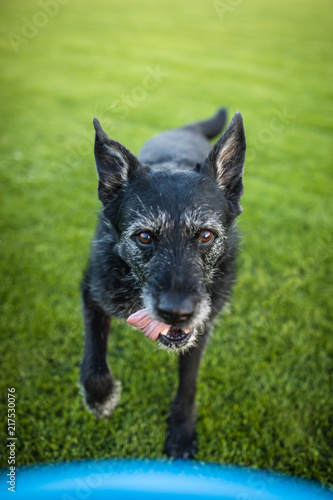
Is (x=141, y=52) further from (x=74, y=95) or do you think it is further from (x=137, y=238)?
(x=137, y=238)

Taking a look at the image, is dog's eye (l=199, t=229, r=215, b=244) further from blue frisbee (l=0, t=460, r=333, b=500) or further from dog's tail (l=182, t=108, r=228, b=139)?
dog's tail (l=182, t=108, r=228, b=139)

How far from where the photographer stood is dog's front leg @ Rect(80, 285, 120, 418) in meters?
→ 2.88

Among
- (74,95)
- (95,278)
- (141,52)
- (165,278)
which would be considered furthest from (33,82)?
(165,278)

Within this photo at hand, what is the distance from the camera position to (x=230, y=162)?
2895mm

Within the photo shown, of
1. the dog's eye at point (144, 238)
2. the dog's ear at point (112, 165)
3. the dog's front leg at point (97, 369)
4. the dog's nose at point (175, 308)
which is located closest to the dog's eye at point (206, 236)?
the dog's eye at point (144, 238)

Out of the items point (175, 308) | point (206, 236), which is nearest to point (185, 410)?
point (175, 308)

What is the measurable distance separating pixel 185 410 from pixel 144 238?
1.49m

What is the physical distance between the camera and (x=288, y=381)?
133 inches

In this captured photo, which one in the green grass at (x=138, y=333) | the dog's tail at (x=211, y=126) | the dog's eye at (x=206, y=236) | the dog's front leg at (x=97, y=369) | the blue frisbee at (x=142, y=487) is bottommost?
the green grass at (x=138, y=333)

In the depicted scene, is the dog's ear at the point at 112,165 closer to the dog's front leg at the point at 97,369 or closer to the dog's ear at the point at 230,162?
the dog's ear at the point at 230,162

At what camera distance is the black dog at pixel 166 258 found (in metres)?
2.33

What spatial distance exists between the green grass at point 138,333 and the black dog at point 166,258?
1.07 ft

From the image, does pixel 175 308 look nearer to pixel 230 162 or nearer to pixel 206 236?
pixel 206 236

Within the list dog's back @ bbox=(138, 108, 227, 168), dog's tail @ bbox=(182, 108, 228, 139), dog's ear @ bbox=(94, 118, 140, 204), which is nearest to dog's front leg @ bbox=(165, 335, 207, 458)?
dog's ear @ bbox=(94, 118, 140, 204)
